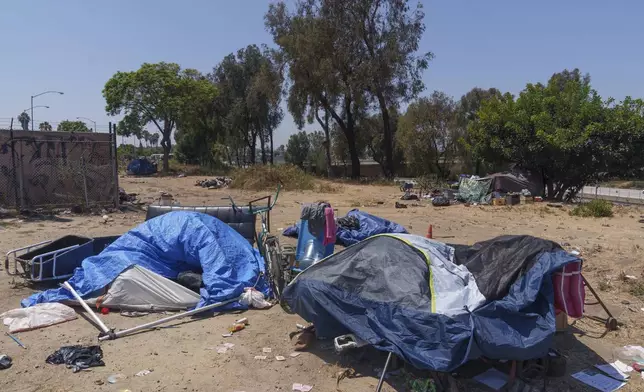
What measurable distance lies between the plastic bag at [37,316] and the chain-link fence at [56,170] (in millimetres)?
8849

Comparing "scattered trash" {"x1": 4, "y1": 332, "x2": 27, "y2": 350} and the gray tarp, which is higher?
the gray tarp

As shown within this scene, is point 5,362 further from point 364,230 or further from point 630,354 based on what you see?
point 364,230

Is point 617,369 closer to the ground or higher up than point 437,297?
closer to the ground

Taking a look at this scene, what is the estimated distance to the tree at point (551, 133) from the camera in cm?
2012

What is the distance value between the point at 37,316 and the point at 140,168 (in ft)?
118

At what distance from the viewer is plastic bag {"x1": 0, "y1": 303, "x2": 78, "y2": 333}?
558 cm

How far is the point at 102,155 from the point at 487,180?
16040mm

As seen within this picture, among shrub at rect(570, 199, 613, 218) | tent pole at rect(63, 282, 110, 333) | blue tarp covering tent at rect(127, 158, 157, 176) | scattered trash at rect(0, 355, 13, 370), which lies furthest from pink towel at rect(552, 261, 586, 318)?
blue tarp covering tent at rect(127, 158, 157, 176)

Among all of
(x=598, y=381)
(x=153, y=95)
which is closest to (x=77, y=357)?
(x=598, y=381)

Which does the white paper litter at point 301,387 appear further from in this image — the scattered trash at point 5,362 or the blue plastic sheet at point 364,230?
the blue plastic sheet at point 364,230

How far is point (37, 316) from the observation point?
5715 millimetres

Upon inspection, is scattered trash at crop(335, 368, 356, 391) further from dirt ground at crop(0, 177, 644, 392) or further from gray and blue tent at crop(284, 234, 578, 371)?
gray and blue tent at crop(284, 234, 578, 371)

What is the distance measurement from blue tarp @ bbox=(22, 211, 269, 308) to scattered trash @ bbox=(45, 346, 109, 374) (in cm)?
141

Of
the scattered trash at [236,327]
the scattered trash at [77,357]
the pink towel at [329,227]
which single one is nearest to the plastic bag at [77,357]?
the scattered trash at [77,357]
